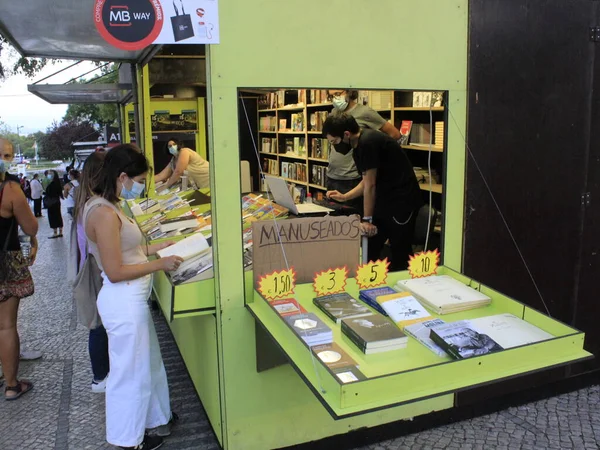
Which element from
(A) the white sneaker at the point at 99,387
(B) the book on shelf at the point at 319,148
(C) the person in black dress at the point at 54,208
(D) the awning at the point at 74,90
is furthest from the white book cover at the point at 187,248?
(C) the person in black dress at the point at 54,208

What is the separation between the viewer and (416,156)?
5480 mm

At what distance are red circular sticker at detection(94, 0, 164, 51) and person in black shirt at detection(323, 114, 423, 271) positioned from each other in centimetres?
191

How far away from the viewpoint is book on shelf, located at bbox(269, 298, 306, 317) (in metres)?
2.06

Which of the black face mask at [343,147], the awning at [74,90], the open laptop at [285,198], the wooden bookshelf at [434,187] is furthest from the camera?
the wooden bookshelf at [434,187]

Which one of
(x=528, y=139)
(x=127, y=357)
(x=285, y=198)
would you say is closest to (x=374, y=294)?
(x=285, y=198)

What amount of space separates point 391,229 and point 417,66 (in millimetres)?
1442

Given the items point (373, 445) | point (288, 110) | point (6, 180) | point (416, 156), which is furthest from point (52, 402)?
point (288, 110)

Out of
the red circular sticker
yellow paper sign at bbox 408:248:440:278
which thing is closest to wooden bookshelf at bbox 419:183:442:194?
yellow paper sign at bbox 408:248:440:278

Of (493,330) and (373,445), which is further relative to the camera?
(373,445)

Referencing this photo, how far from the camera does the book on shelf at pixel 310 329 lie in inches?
72.5

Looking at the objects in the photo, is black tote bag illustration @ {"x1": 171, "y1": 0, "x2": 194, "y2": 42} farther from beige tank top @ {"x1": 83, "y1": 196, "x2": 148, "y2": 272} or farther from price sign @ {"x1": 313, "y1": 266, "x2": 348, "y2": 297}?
price sign @ {"x1": 313, "y1": 266, "x2": 348, "y2": 297}

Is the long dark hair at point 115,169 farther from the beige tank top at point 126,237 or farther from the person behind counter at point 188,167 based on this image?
the person behind counter at point 188,167

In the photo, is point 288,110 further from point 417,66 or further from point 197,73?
point 417,66

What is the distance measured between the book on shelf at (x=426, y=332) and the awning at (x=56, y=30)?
2.14 metres
